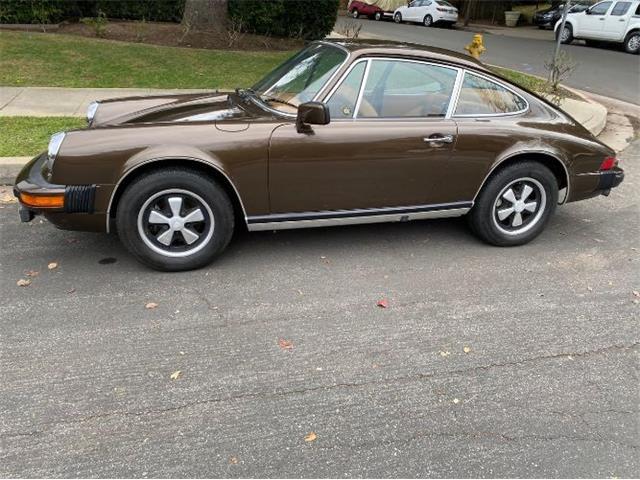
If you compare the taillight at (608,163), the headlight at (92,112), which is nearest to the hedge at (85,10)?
the headlight at (92,112)

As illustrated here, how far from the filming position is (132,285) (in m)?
3.78

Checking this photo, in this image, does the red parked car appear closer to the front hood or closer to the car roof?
the car roof

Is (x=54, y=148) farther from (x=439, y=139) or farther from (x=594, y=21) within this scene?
(x=594, y=21)

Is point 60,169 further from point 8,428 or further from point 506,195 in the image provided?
point 506,195

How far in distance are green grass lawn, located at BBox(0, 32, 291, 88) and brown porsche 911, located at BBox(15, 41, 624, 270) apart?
5.16 metres

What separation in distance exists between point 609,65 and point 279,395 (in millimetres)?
16269

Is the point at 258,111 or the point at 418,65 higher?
the point at 418,65

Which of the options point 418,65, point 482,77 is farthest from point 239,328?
point 482,77

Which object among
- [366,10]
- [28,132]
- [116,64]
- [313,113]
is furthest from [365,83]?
[366,10]

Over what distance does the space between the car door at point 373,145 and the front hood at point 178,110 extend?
1.38ft

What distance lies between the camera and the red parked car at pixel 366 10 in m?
33.3

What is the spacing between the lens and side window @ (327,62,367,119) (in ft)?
13.1

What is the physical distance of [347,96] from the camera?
158 inches

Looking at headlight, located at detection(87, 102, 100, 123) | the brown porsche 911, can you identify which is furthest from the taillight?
headlight, located at detection(87, 102, 100, 123)
